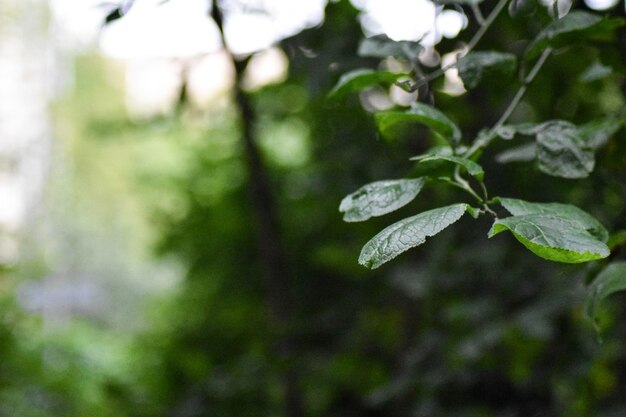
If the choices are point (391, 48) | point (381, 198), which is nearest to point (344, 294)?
point (391, 48)

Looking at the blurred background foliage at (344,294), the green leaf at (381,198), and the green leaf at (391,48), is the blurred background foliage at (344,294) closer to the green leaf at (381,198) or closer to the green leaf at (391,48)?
the green leaf at (391,48)

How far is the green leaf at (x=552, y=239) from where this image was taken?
0.34m

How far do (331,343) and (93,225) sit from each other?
8.78 m

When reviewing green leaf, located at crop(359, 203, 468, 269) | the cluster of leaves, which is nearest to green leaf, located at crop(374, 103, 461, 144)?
the cluster of leaves

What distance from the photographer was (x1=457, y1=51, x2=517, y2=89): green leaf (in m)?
0.55

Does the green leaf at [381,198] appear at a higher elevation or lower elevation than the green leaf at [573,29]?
lower

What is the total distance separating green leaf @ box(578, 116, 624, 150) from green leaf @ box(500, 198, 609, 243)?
0.44 feet

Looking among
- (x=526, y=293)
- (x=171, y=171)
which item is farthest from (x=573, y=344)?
(x=171, y=171)

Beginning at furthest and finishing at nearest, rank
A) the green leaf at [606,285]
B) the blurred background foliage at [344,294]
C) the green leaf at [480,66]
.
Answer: the blurred background foliage at [344,294]
the green leaf at [480,66]
the green leaf at [606,285]

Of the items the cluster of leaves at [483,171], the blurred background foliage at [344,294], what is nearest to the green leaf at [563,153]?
the cluster of leaves at [483,171]

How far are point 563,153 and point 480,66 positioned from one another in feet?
0.35

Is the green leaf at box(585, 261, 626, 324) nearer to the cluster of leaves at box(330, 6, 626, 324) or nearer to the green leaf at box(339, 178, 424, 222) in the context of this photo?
the cluster of leaves at box(330, 6, 626, 324)

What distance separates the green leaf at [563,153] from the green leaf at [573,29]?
65 millimetres

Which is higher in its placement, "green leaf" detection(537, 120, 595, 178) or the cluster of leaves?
the cluster of leaves
